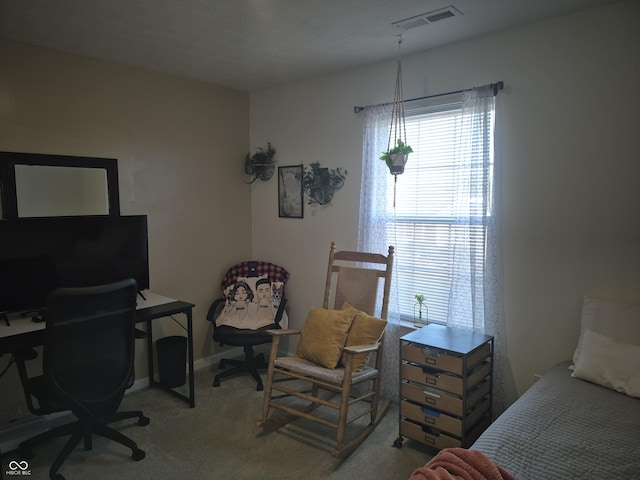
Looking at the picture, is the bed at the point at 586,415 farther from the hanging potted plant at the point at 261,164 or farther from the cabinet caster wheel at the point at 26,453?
the hanging potted plant at the point at 261,164

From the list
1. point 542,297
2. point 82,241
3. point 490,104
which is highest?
point 490,104

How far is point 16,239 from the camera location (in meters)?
2.69

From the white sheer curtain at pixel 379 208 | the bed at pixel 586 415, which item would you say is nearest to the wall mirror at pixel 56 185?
the white sheer curtain at pixel 379 208

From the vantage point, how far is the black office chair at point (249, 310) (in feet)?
11.7

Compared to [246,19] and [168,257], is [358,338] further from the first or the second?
[246,19]

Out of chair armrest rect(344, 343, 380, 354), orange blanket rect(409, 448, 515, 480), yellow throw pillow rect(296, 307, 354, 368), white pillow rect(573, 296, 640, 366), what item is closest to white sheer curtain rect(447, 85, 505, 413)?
white pillow rect(573, 296, 640, 366)

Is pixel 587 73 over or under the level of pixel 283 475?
over

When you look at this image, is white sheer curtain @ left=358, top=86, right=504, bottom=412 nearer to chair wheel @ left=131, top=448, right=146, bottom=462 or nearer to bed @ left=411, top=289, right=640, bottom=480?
bed @ left=411, top=289, right=640, bottom=480

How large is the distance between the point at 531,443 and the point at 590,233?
1364 mm

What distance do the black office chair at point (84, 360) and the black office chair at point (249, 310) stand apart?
1.08 meters

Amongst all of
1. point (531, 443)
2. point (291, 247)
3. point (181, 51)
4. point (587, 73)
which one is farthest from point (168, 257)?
point (587, 73)

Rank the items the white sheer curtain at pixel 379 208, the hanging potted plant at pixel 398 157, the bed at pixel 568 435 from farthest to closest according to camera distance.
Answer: the white sheer curtain at pixel 379 208, the hanging potted plant at pixel 398 157, the bed at pixel 568 435

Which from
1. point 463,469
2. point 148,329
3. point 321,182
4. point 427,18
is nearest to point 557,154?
point 427,18
